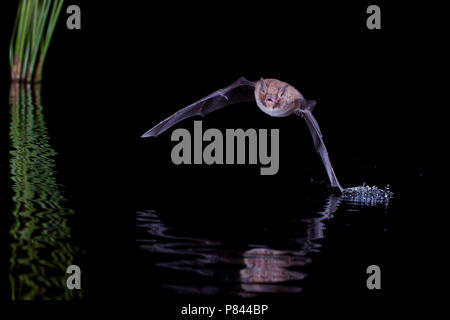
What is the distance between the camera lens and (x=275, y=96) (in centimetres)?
862

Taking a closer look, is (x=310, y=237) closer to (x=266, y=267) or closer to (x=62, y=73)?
(x=266, y=267)

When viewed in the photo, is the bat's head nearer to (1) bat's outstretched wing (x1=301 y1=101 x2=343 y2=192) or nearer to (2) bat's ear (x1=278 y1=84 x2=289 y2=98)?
(2) bat's ear (x1=278 y1=84 x2=289 y2=98)

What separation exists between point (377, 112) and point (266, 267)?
36.1 feet

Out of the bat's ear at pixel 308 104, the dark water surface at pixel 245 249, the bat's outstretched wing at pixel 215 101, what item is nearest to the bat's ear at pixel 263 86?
the bat's ear at pixel 308 104

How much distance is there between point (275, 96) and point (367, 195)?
5.34 feet

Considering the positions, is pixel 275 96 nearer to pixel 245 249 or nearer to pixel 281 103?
pixel 281 103

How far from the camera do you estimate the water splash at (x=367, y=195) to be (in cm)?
839

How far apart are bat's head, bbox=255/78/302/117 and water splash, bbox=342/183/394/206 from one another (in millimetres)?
1293

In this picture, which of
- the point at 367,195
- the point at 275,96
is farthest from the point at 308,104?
the point at 367,195

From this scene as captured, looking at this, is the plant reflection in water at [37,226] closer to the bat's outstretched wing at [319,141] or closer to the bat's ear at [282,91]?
the bat's ear at [282,91]

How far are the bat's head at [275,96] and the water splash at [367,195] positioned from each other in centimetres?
129

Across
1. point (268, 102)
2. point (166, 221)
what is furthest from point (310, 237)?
point (268, 102)

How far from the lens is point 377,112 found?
16078 millimetres

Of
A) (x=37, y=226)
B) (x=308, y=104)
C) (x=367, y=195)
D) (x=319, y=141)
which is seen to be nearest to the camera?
(x=37, y=226)
